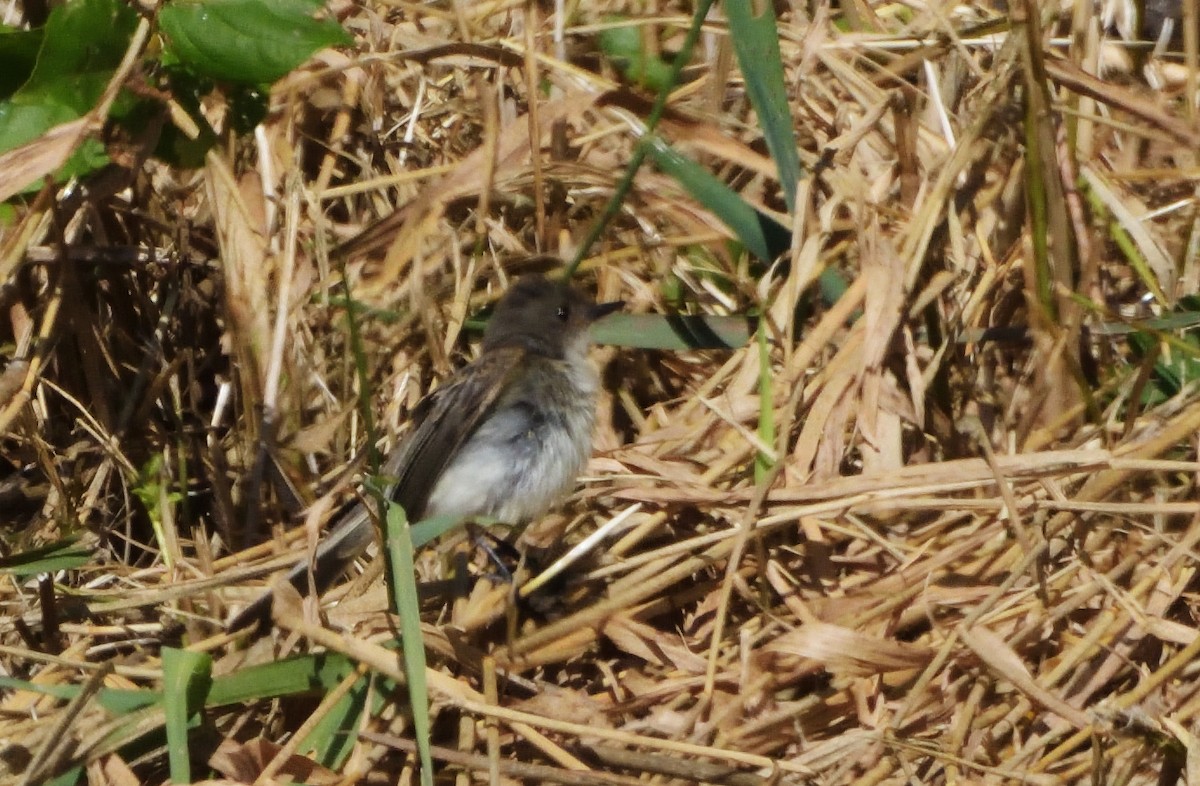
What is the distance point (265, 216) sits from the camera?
15.2 ft

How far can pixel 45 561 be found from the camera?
384 cm

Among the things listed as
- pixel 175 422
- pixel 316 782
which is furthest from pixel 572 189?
pixel 316 782

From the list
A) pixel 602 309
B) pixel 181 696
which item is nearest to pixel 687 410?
pixel 602 309

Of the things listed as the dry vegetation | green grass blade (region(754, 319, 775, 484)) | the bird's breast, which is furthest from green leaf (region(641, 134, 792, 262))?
the bird's breast

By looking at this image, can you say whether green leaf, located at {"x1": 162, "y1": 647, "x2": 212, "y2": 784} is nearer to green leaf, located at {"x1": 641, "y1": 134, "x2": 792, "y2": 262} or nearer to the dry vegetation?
the dry vegetation

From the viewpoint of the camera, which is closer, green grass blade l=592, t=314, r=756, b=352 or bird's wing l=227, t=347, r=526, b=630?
bird's wing l=227, t=347, r=526, b=630

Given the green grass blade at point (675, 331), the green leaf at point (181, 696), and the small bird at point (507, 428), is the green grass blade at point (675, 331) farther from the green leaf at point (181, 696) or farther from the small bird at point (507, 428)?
the green leaf at point (181, 696)

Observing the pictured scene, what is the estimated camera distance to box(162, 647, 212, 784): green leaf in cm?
324

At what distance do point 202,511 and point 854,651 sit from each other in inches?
87.7

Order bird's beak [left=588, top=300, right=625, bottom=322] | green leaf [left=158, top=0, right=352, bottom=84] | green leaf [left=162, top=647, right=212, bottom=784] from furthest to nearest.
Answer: bird's beak [left=588, top=300, right=625, bottom=322] → green leaf [left=158, top=0, right=352, bottom=84] → green leaf [left=162, top=647, right=212, bottom=784]

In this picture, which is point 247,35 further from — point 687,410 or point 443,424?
point 687,410

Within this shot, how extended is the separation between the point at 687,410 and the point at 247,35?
152 centimetres

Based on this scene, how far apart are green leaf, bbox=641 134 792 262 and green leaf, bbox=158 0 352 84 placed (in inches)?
35.5

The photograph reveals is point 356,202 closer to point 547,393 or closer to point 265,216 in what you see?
point 265,216
